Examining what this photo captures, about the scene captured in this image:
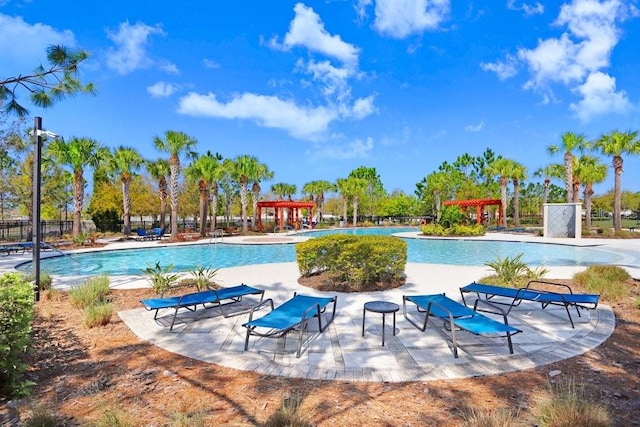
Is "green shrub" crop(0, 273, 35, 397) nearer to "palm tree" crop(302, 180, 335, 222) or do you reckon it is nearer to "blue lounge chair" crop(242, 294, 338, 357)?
"blue lounge chair" crop(242, 294, 338, 357)

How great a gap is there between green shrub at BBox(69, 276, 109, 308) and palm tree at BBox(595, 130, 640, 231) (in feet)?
96.9

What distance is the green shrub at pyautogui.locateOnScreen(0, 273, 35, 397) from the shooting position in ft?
10.2

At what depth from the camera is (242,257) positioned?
15719 millimetres

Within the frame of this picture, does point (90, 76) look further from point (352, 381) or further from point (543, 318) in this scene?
point (543, 318)

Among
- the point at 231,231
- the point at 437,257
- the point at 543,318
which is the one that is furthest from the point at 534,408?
the point at 231,231

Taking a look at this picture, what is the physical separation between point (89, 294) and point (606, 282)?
1003cm

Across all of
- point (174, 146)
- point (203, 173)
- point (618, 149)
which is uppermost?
point (618, 149)

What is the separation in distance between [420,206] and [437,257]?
32261mm

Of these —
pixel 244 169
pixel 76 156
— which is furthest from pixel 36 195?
pixel 244 169

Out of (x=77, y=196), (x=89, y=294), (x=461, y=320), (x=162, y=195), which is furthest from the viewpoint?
(x=162, y=195)

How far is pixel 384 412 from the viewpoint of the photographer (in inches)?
112

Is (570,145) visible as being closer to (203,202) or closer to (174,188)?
(203,202)

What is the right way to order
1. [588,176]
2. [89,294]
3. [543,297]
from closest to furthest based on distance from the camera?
[543,297] → [89,294] → [588,176]

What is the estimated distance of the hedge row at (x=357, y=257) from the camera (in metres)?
7.56
